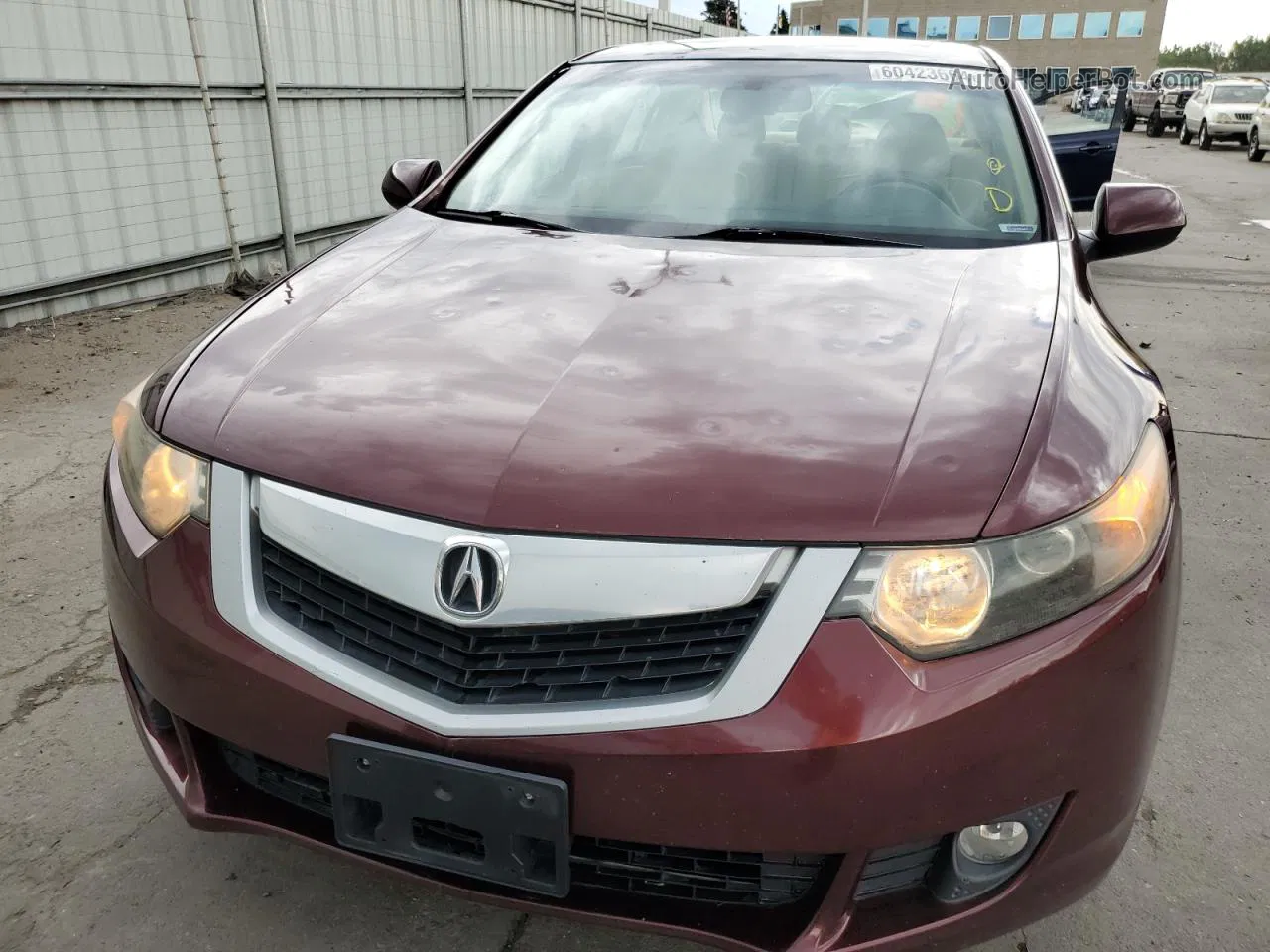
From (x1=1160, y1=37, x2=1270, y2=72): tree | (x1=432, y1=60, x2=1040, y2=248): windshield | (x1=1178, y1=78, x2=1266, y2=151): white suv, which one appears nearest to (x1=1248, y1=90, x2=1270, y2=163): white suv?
(x1=1178, y1=78, x2=1266, y2=151): white suv

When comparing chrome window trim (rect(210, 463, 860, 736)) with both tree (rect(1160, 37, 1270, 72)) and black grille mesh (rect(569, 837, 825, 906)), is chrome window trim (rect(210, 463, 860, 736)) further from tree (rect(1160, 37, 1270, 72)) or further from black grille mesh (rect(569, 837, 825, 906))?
tree (rect(1160, 37, 1270, 72))

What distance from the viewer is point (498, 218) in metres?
2.47

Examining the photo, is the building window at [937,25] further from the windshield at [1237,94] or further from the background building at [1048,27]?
the windshield at [1237,94]

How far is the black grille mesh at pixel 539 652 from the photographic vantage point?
1.26 metres

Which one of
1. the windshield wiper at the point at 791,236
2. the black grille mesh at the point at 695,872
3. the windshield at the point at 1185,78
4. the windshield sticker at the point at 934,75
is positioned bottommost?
the windshield at the point at 1185,78

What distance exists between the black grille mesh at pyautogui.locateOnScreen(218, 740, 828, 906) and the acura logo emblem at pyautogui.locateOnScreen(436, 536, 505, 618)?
327 millimetres

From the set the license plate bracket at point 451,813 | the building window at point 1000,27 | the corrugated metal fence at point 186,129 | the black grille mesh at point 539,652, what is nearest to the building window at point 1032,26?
the building window at point 1000,27

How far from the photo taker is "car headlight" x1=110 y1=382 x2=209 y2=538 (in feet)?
4.91

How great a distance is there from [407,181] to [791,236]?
Answer: 1260mm

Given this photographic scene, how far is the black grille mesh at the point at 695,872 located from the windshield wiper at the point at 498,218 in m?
1.44

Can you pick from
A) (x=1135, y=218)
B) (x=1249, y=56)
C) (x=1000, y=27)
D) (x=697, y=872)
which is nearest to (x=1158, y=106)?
(x=1135, y=218)

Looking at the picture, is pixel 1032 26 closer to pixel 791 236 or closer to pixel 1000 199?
pixel 1000 199

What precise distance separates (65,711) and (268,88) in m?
5.87

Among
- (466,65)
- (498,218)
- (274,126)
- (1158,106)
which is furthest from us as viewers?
(1158,106)
